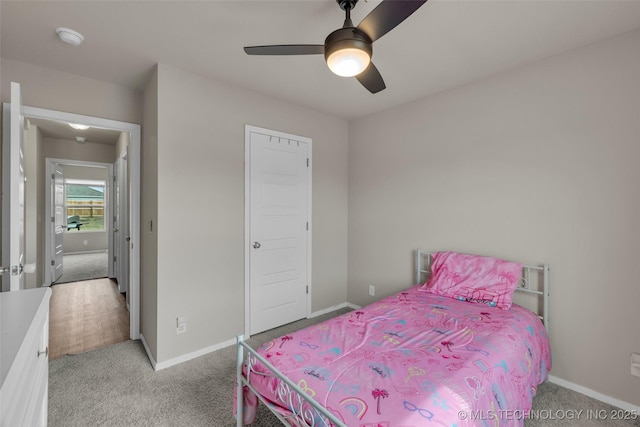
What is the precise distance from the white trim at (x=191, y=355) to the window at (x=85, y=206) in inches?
297

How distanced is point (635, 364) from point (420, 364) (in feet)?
5.58

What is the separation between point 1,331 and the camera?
0.91 metres

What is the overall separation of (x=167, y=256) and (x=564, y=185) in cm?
327

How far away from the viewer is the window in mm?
8172

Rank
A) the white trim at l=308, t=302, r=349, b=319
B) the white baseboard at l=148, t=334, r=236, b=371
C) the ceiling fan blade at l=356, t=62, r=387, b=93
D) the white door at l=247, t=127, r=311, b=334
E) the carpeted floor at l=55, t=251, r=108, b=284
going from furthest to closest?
the carpeted floor at l=55, t=251, r=108, b=284 < the white trim at l=308, t=302, r=349, b=319 < the white door at l=247, t=127, r=311, b=334 < the white baseboard at l=148, t=334, r=236, b=371 < the ceiling fan blade at l=356, t=62, r=387, b=93

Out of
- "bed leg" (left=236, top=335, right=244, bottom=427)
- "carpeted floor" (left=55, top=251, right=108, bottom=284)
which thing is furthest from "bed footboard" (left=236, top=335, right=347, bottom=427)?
"carpeted floor" (left=55, top=251, right=108, bottom=284)

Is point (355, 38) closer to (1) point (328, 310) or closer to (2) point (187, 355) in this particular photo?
(2) point (187, 355)

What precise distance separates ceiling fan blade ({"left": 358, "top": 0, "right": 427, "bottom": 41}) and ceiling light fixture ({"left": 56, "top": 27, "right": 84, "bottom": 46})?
2018mm

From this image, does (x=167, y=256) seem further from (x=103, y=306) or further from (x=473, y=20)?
(x=473, y=20)

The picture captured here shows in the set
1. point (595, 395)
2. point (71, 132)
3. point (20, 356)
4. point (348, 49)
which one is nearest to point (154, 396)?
point (20, 356)

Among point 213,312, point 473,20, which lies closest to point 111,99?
point 213,312

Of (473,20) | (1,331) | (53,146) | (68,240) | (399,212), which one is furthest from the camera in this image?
(68,240)

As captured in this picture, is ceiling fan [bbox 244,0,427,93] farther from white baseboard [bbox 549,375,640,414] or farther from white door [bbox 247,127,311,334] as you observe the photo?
white baseboard [bbox 549,375,640,414]

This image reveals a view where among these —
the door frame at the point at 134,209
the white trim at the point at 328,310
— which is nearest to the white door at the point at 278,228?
the white trim at the point at 328,310
